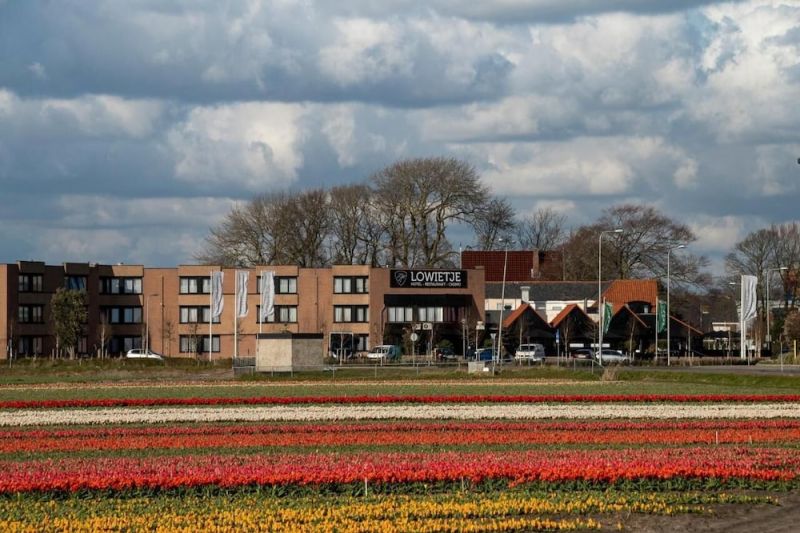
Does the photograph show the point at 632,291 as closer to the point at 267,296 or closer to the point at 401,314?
the point at 401,314

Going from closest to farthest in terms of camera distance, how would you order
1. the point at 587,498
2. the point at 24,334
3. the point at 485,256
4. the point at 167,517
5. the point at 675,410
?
the point at 167,517 < the point at 587,498 < the point at 675,410 < the point at 24,334 < the point at 485,256

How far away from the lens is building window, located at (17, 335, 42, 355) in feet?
343

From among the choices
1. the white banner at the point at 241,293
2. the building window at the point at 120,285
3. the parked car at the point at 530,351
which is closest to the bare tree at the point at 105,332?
the building window at the point at 120,285

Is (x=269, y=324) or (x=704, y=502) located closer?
(x=704, y=502)

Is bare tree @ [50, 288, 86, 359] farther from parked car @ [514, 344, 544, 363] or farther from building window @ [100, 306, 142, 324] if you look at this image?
parked car @ [514, 344, 544, 363]

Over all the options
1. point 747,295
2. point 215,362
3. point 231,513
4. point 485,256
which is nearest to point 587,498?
point 231,513

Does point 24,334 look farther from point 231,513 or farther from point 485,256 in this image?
point 231,513

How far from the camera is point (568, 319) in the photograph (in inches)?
4454

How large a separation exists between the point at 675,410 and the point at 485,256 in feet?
325

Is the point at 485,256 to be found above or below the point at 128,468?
above

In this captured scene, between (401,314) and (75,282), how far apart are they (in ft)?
93.5

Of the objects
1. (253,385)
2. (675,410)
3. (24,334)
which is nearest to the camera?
(675,410)

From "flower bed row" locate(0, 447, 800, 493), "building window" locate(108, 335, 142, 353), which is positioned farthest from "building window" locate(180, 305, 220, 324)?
"flower bed row" locate(0, 447, 800, 493)

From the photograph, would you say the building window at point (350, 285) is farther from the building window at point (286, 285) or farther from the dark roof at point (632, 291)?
the dark roof at point (632, 291)
